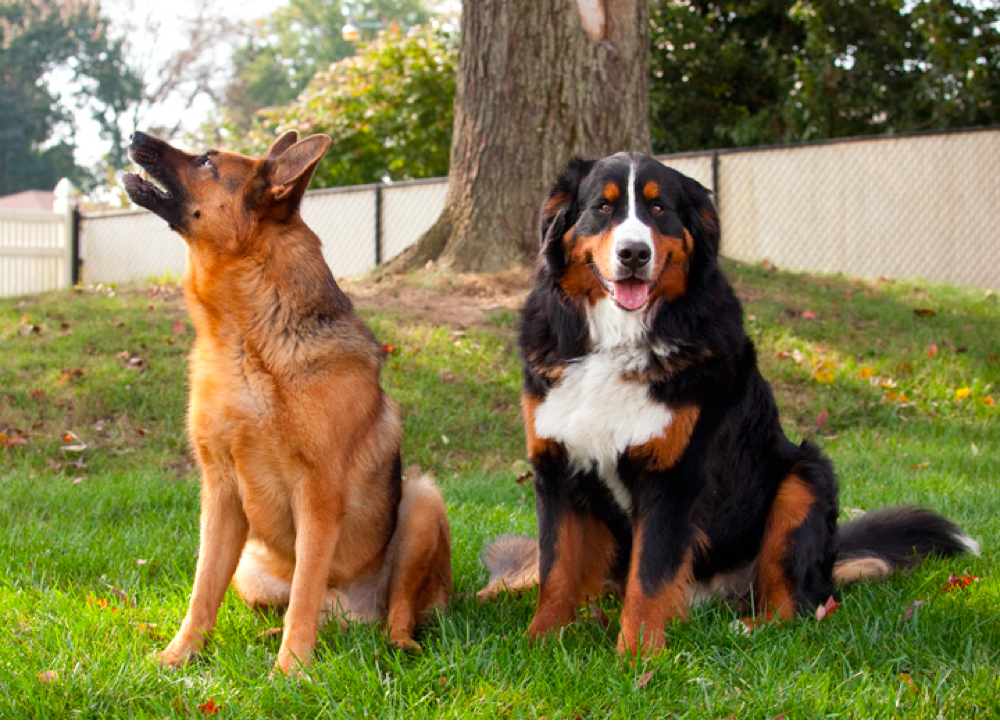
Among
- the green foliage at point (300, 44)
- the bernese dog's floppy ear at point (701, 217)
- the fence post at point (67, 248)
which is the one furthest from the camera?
the green foliage at point (300, 44)

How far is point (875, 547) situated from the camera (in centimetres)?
449

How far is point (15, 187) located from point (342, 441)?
173ft

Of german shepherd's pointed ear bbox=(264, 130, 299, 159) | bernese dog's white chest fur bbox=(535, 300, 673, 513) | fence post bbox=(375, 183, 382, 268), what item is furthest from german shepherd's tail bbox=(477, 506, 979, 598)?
fence post bbox=(375, 183, 382, 268)

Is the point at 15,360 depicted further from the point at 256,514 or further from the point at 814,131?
the point at 814,131

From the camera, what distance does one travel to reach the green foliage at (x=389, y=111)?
1798 cm

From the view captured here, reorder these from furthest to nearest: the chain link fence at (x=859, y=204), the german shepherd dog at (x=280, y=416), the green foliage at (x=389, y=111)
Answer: the green foliage at (x=389, y=111), the chain link fence at (x=859, y=204), the german shepherd dog at (x=280, y=416)

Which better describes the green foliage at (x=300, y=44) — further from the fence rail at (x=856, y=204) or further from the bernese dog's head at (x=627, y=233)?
the bernese dog's head at (x=627, y=233)

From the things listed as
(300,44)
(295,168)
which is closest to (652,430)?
(295,168)

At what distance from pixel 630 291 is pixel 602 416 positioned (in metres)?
0.49

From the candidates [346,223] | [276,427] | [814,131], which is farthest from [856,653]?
[814,131]

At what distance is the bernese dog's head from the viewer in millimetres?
3609

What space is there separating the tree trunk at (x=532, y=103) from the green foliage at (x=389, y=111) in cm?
882

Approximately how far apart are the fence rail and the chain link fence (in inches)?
0.6

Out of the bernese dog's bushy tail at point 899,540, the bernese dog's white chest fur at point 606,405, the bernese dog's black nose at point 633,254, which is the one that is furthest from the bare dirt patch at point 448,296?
the bernese dog's black nose at point 633,254
